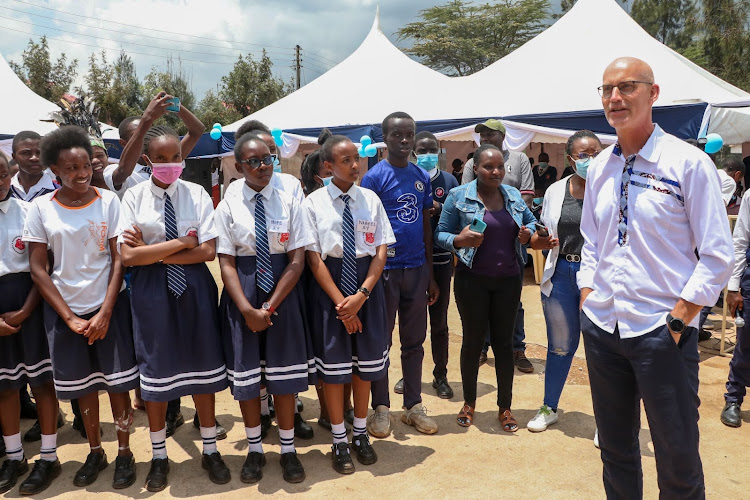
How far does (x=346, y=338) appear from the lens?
139 inches

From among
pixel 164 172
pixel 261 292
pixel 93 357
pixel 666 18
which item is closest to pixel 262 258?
pixel 261 292

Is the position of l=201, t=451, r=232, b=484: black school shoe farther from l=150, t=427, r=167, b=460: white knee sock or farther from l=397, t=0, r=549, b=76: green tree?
l=397, t=0, r=549, b=76: green tree

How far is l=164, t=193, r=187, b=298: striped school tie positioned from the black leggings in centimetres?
186

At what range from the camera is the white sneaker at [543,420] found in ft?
13.3

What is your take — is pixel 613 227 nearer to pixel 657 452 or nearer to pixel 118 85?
pixel 657 452

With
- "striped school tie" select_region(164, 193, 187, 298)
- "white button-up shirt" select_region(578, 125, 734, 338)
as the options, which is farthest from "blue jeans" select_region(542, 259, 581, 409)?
"striped school tie" select_region(164, 193, 187, 298)

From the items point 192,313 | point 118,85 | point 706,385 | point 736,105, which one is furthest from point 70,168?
point 118,85

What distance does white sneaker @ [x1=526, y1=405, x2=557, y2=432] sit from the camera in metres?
4.05

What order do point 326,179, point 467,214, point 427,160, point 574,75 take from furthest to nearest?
point 574,75 → point 427,160 → point 326,179 → point 467,214

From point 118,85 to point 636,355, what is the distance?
28659mm

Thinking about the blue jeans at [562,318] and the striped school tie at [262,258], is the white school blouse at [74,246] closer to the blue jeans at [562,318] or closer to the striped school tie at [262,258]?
the striped school tie at [262,258]

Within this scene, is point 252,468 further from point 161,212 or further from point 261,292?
point 161,212

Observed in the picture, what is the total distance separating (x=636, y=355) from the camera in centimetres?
225

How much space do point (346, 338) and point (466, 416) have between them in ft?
4.09
